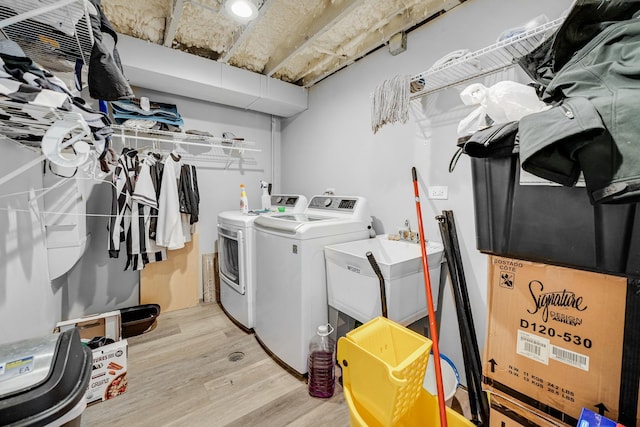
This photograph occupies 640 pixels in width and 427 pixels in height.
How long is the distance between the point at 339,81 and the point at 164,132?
178 centimetres

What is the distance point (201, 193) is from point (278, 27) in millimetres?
1886

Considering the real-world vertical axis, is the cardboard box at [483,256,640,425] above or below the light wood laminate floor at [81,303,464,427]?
above

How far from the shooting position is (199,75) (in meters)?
2.42

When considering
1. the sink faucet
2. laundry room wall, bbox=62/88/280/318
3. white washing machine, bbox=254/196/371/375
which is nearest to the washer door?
white washing machine, bbox=254/196/371/375

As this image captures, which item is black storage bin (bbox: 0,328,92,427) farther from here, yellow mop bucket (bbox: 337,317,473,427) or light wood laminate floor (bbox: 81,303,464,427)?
light wood laminate floor (bbox: 81,303,464,427)

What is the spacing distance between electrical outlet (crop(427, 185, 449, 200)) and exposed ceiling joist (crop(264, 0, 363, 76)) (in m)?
1.28

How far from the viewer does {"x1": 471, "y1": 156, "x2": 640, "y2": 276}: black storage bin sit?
62 centimetres

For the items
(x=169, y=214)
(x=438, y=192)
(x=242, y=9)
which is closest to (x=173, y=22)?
(x=242, y=9)

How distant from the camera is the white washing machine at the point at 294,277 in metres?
1.67

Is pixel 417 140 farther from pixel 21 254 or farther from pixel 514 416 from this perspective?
pixel 21 254

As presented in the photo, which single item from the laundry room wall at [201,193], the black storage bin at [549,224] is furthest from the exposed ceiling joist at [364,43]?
the black storage bin at [549,224]

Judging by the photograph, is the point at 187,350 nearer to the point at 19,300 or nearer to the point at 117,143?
the point at 19,300

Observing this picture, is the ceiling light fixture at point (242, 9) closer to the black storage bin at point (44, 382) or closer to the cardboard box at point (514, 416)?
the black storage bin at point (44, 382)

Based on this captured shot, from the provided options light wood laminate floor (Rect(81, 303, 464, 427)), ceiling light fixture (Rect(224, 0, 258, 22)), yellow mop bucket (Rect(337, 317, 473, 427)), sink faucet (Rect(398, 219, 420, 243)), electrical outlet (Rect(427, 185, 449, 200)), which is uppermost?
ceiling light fixture (Rect(224, 0, 258, 22))
